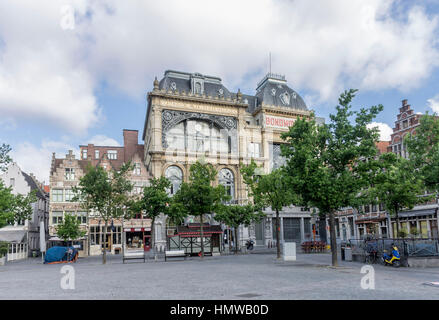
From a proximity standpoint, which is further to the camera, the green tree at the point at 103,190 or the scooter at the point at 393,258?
the green tree at the point at 103,190

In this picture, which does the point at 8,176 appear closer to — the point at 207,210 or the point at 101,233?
the point at 101,233

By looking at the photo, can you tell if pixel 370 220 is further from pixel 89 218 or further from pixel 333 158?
pixel 89 218

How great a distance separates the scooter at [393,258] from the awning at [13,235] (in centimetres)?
4350

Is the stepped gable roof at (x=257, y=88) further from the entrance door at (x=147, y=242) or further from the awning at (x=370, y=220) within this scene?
the awning at (x=370, y=220)

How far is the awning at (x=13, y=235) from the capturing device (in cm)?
5044

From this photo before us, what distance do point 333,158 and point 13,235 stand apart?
44.2m

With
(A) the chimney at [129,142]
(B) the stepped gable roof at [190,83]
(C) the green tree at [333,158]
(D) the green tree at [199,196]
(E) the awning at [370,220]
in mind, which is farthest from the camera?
(A) the chimney at [129,142]

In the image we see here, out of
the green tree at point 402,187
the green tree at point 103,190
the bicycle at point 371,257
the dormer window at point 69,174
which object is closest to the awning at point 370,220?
the green tree at point 402,187

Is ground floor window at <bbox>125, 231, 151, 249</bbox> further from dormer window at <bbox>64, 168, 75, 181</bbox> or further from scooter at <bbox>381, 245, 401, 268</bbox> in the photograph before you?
scooter at <bbox>381, 245, 401, 268</bbox>

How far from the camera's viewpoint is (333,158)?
23.0 metres

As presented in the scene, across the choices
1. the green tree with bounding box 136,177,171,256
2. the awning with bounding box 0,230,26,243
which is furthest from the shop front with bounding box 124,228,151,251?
the green tree with bounding box 136,177,171,256

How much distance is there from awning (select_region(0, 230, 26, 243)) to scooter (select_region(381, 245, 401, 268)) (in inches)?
1712

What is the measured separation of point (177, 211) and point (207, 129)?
72.9ft

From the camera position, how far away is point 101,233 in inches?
1986
